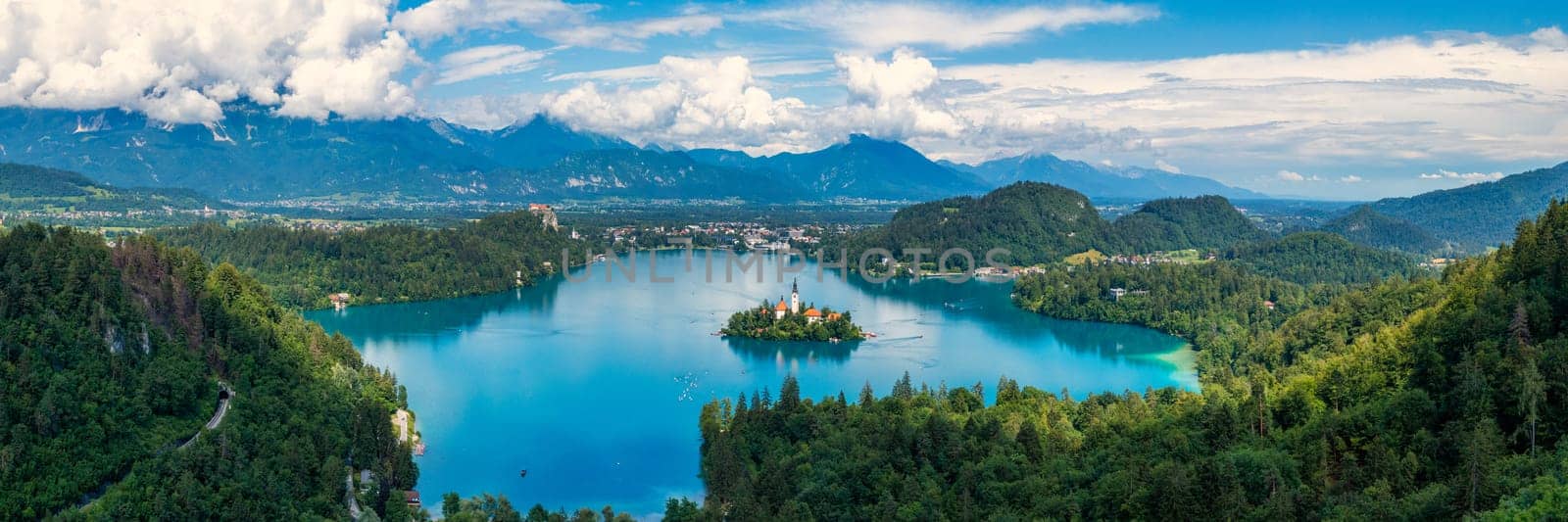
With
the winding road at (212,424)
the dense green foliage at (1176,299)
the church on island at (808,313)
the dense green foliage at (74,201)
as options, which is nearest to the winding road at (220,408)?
the winding road at (212,424)

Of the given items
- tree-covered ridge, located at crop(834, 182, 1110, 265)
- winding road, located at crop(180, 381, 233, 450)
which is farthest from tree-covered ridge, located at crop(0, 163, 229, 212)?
winding road, located at crop(180, 381, 233, 450)

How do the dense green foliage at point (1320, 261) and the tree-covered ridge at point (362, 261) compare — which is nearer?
the tree-covered ridge at point (362, 261)

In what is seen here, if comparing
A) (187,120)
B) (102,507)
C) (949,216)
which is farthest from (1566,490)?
(187,120)

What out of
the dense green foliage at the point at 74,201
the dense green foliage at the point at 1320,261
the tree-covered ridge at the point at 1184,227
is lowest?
the dense green foliage at the point at 1320,261

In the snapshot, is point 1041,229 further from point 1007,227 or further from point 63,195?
point 63,195

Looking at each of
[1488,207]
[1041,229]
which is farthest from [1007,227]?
[1488,207]

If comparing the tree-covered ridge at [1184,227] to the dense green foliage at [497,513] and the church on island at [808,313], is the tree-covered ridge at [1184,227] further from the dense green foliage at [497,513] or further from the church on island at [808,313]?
the dense green foliage at [497,513]

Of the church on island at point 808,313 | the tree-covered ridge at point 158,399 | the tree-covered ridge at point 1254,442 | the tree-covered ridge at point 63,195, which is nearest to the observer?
the tree-covered ridge at point 1254,442
